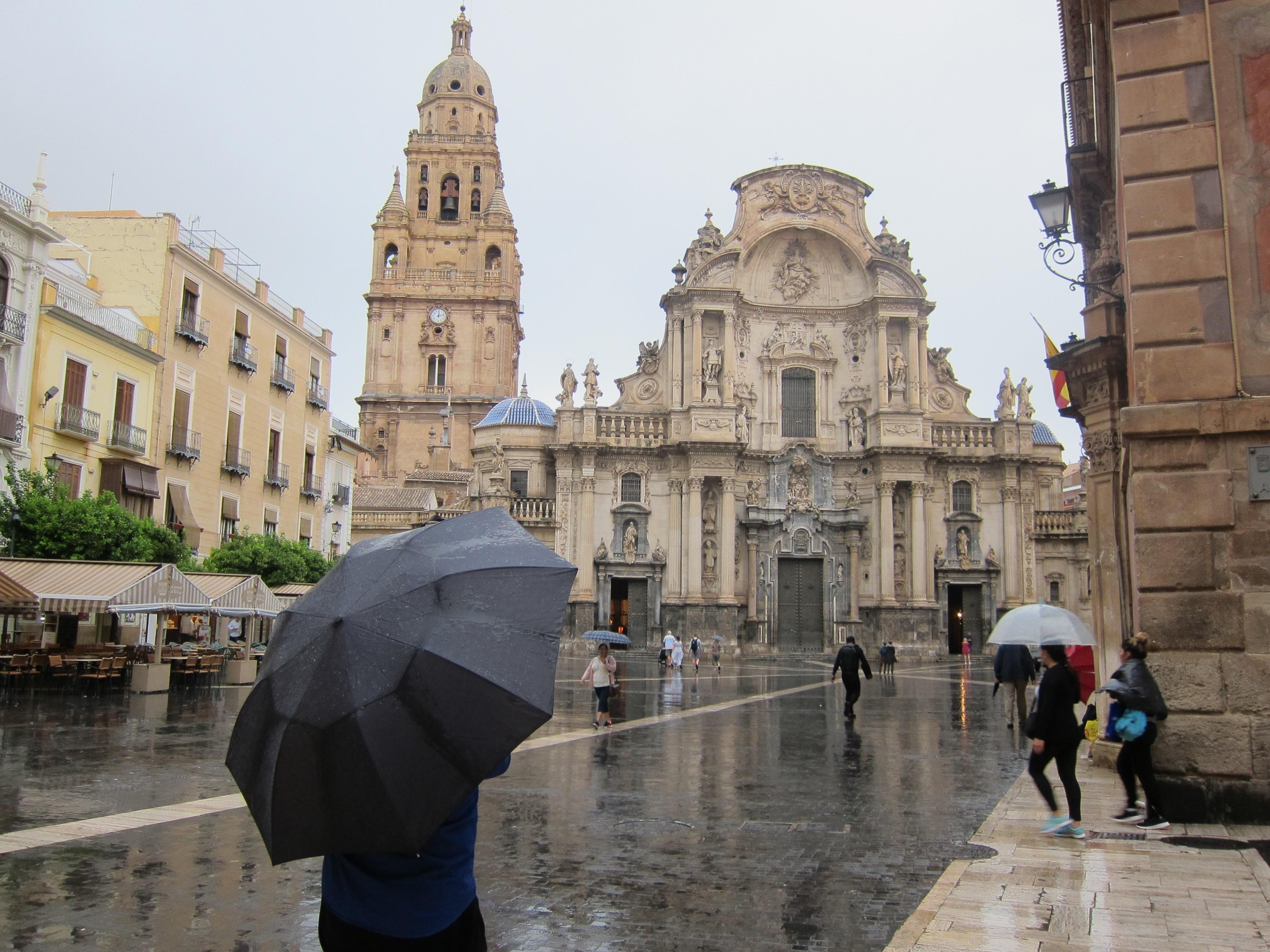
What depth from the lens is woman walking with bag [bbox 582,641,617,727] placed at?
53.5 ft

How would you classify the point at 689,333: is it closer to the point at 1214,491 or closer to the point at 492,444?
the point at 492,444

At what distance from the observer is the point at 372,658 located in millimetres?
3369

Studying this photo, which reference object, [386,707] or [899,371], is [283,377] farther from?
[386,707]

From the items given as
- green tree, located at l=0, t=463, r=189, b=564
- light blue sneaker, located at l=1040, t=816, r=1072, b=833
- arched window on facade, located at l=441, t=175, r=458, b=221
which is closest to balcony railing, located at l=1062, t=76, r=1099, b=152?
light blue sneaker, located at l=1040, t=816, r=1072, b=833

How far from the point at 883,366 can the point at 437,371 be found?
33.9m

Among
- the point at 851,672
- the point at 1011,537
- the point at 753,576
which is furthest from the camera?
the point at 1011,537

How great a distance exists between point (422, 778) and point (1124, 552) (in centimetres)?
1257

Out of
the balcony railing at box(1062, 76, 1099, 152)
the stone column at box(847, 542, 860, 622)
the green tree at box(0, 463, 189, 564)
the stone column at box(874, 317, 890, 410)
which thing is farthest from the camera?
the stone column at box(874, 317, 890, 410)

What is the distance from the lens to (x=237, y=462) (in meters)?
34.3

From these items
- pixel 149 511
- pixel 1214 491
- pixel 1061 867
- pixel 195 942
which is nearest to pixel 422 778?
pixel 195 942

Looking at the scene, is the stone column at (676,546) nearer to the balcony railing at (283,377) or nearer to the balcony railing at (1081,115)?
the balcony railing at (283,377)

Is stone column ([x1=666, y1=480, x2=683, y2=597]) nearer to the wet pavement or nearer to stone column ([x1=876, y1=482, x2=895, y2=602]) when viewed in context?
stone column ([x1=876, y1=482, x2=895, y2=602])

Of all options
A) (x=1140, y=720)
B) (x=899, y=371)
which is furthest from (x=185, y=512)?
(x=899, y=371)

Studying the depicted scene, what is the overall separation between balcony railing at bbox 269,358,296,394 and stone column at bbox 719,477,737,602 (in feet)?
59.2
